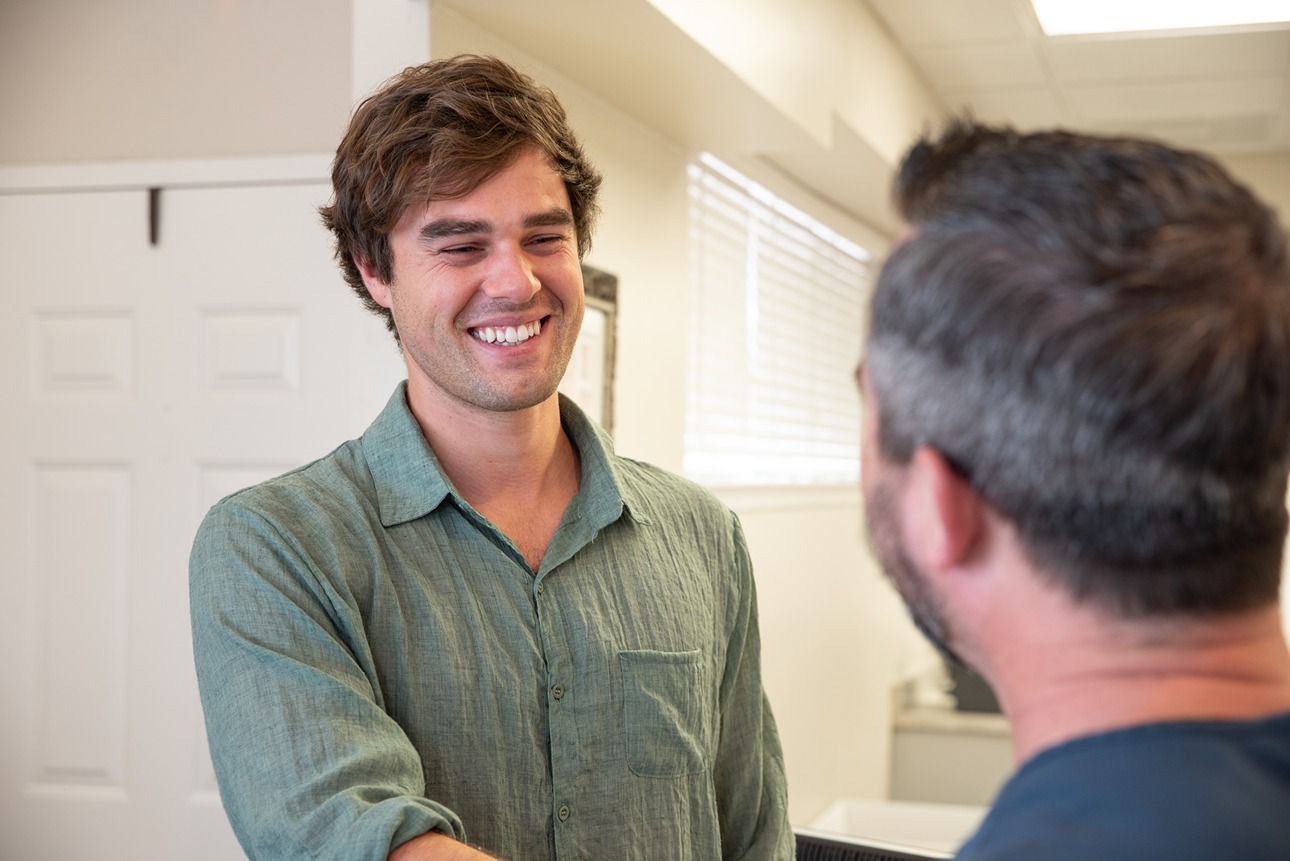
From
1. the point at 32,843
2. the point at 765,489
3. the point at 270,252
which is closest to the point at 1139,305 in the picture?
the point at 270,252

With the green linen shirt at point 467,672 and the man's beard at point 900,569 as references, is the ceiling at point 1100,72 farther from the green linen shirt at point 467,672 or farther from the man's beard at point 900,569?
the man's beard at point 900,569

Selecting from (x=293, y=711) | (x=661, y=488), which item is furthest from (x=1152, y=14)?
(x=293, y=711)

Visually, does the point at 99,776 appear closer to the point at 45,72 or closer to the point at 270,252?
the point at 270,252

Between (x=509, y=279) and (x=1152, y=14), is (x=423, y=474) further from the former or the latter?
(x=1152, y=14)

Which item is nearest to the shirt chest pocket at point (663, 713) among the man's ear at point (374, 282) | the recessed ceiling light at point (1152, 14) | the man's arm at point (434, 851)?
the man's arm at point (434, 851)

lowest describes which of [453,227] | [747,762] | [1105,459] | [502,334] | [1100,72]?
[747,762]

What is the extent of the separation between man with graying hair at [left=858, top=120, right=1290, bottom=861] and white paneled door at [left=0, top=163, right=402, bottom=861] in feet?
7.23

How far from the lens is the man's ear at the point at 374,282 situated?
1540 mm

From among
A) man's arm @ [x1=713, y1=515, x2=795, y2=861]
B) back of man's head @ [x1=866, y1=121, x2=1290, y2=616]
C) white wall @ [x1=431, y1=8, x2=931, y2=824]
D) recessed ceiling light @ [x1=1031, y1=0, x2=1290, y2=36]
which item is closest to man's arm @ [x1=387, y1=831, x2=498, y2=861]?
man's arm @ [x1=713, y1=515, x2=795, y2=861]

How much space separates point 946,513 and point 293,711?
2.21 ft

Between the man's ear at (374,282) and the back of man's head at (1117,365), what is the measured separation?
0.93 metres

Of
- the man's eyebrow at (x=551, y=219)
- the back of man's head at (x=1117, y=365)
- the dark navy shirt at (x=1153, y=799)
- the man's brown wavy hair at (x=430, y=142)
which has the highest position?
the man's brown wavy hair at (x=430, y=142)

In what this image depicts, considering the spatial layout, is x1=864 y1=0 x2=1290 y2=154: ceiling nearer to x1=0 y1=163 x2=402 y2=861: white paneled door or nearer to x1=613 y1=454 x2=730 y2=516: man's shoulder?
x1=0 y1=163 x2=402 y2=861: white paneled door

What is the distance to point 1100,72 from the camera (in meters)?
4.39
